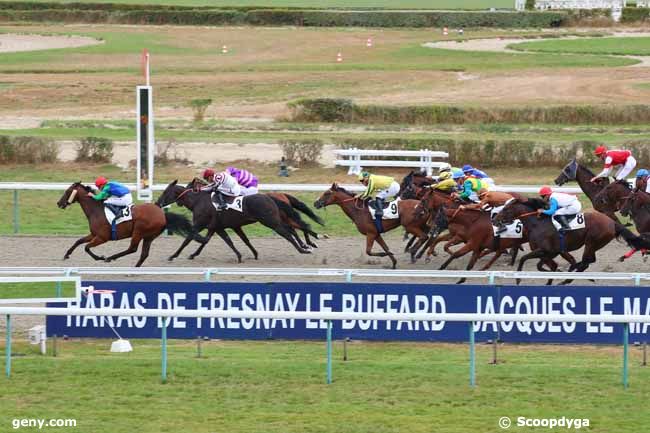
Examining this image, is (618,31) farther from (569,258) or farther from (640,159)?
(569,258)

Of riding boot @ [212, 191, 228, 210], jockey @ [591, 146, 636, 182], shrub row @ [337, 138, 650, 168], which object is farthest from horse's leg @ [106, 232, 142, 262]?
shrub row @ [337, 138, 650, 168]

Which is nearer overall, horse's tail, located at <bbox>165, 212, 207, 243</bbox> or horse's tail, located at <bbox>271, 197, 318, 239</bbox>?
horse's tail, located at <bbox>165, 212, 207, 243</bbox>

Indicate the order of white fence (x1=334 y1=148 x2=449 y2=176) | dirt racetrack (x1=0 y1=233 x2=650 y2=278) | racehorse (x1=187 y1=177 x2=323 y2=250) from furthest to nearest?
white fence (x1=334 y1=148 x2=449 y2=176) → racehorse (x1=187 y1=177 x2=323 y2=250) → dirt racetrack (x1=0 y1=233 x2=650 y2=278)

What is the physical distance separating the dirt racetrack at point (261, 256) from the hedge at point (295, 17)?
132 feet

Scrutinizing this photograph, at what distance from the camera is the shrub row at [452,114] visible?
27.9m

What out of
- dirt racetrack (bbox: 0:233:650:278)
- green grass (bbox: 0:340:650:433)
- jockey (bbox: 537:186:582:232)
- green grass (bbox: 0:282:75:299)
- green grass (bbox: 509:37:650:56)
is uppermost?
green grass (bbox: 509:37:650:56)

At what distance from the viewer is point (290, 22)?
186 ft

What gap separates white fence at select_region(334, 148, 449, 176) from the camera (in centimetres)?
2116

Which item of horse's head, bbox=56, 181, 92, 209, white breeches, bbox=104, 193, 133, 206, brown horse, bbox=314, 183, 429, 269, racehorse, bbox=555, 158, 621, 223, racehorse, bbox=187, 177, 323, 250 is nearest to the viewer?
white breeches, bbox=104, 193, 133, 206

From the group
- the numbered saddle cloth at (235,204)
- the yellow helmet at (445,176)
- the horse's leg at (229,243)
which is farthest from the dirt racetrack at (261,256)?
the yellow helmet at (445,176)

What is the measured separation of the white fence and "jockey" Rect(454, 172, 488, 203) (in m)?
5.80

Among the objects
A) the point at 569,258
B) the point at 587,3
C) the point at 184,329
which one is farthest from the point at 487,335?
the point at 587,3

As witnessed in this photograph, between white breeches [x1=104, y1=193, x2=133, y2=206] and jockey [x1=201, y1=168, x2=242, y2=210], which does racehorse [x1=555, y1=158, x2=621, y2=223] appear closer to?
jockey [x1=201, y1=168, x2=242, y2=210]

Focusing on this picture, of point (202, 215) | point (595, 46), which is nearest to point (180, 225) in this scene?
point (202, 215)
